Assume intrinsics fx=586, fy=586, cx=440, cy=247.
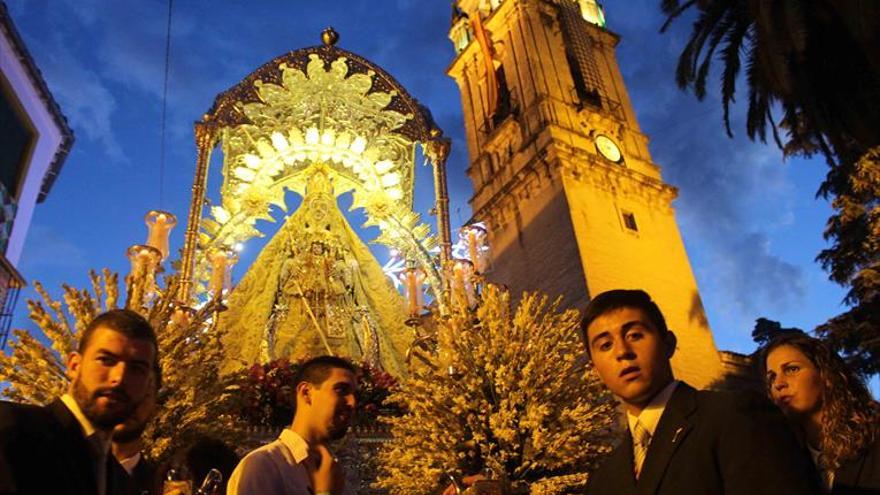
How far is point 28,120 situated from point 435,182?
2513cm

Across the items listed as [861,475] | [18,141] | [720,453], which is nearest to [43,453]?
[720,453]

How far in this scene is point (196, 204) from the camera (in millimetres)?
12195

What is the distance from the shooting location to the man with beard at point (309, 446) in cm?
268

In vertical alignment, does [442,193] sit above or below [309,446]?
above

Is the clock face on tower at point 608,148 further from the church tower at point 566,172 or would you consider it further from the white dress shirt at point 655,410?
the white dress shirt at point 655,410

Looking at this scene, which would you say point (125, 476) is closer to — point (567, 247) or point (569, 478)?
point (569, 478)

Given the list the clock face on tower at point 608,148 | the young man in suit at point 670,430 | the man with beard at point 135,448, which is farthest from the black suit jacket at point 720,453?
the clock face on tower at point 608,148

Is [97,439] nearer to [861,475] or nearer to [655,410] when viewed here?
[655,410]

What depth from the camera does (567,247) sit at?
2239cm

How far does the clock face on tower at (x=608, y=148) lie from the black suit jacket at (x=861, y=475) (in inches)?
951

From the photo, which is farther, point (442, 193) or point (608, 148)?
point (608, 148)

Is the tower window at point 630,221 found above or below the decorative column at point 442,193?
above

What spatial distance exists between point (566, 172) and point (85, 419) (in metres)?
22.8

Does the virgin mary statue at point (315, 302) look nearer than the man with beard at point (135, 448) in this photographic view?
No
